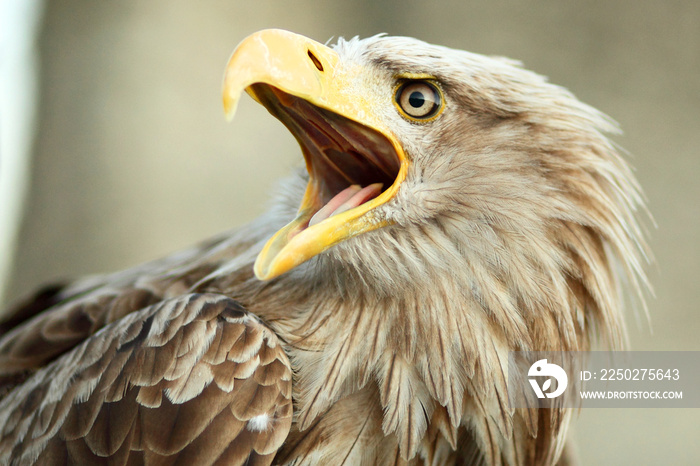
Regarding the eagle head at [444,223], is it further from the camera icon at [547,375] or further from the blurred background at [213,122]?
the blurred background at [213,122]

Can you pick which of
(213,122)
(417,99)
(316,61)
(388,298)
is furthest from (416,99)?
(213,122)

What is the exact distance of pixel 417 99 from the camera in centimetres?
108

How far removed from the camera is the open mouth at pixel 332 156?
1.07 metres

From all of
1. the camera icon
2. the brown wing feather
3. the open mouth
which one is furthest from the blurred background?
the camera icon

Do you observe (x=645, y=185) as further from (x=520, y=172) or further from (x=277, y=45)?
(x=277, y=45)

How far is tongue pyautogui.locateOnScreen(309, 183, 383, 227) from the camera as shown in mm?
1061

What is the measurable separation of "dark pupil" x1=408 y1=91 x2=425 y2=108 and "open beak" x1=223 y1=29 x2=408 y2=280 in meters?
0.05

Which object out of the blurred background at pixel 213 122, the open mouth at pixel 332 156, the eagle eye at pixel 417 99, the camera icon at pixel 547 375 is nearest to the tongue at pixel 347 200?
the open mouth at pixel 332 156

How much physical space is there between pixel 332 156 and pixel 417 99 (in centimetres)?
22

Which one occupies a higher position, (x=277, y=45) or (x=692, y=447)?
(x=692, y=447)

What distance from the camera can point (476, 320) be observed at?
106 cm

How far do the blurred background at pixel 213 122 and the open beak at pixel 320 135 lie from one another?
6.26ft

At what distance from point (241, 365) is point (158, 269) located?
0.63 m

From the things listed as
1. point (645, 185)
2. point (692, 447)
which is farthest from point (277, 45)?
point (692, 447)
